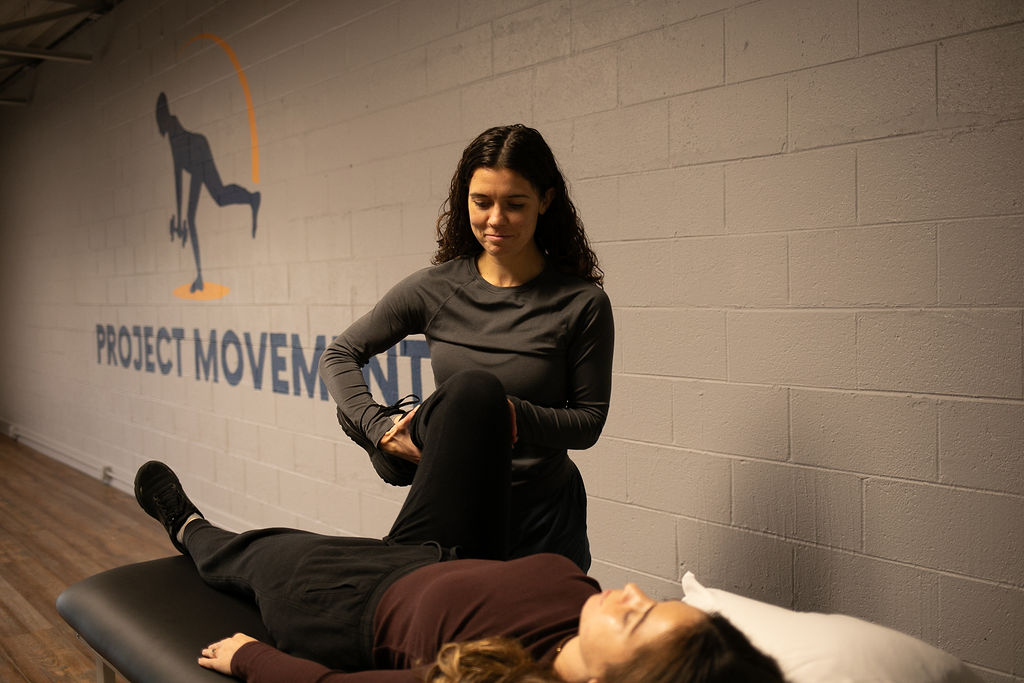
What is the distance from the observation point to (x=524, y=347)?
5.40 feet

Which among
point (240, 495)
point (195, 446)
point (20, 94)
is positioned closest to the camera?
point (240, 495)

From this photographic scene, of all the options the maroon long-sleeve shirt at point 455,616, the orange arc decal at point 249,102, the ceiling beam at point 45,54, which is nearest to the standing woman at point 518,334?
the maroon long-sleeve shirt at point 455,616

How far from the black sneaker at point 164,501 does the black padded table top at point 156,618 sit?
9 cm

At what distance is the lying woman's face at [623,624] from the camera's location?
1.09 meters

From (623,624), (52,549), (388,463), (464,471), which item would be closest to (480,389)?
(464,471)

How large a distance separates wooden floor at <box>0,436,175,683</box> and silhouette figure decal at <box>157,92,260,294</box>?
4.01 feet

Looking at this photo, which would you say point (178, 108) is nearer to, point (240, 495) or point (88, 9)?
point (88, 9)

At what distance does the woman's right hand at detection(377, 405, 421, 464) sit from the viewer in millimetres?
1625

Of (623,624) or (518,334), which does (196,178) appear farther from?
(623,624)

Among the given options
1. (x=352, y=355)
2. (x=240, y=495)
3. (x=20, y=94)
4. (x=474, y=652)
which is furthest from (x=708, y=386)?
(x=20, y=94)

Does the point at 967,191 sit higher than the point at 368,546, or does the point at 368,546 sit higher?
the point at 967,191

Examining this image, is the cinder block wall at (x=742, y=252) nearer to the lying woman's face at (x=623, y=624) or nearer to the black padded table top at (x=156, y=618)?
Result: the lying woman's face at (x=623, y=624)

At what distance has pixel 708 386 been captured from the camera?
209 centimetres

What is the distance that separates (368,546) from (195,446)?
3032 mm
